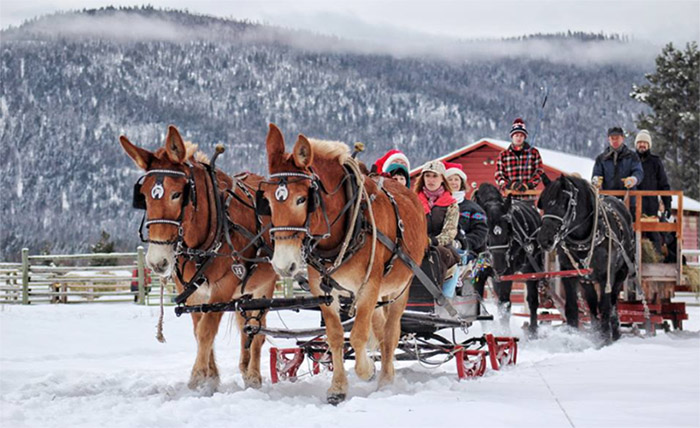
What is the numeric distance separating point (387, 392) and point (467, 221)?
326 centimetres

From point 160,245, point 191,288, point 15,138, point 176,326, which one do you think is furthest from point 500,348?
point 15,138

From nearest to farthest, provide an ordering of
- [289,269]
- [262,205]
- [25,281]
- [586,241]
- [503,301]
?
1. [289,269]
2. [262,205]
3. [586,241]
4. [503,301]
5. [25,281]

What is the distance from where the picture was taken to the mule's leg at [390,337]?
8438mm

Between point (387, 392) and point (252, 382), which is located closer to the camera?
point (387, 392)

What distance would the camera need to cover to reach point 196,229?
8039 millimetres

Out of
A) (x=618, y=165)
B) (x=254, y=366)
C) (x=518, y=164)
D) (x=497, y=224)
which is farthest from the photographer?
(x=618, y=165)

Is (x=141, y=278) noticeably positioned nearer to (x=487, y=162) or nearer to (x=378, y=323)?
(x=487, y=162)

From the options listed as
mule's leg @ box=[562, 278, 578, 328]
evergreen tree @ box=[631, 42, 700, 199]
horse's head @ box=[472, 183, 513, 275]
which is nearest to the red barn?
evergreen tree @ box=[631, 42, 700, 199]

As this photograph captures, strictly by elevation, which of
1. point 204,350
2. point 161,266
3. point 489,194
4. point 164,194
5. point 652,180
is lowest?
point 204,350

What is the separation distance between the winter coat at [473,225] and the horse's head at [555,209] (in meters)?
2.53

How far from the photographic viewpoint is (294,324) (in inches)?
755

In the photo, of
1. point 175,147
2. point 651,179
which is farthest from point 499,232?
point 175,147

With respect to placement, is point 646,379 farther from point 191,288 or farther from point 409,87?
point 409,87

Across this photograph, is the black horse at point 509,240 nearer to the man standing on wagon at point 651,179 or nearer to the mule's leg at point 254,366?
the man standing on wagon at point 651,179
